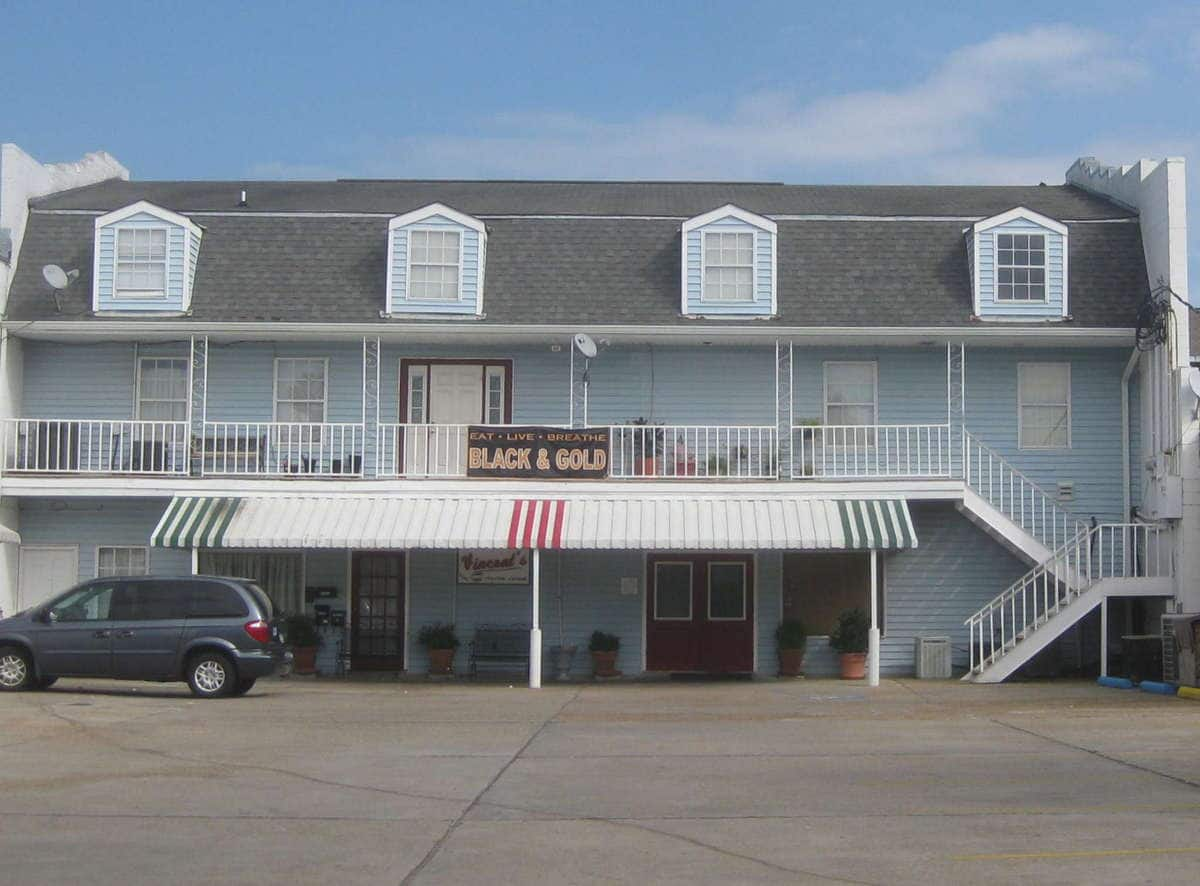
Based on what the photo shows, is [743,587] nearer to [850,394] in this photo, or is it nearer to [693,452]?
[693,452]

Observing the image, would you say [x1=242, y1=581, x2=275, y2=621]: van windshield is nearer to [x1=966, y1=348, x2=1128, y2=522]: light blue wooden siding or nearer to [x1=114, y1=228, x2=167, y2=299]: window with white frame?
[x1=114, y1=228, x2=167, y2=299]: window with white frame

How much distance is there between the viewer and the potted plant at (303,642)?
2462 centimetres

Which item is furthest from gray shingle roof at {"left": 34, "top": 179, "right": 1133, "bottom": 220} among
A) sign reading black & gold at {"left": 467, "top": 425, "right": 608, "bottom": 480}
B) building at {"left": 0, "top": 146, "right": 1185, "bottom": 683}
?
sign reading black & gold at {"left": 467, "top": 425, "right": 608, "bottom": 480}

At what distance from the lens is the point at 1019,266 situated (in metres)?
24.6

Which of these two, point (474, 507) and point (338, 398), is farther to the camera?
point (338, 398)

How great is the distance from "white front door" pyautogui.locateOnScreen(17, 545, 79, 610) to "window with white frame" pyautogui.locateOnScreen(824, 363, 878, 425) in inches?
499

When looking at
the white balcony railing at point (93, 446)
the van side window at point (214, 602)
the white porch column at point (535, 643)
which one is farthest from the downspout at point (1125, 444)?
the white balcony railing at point (93, 446)

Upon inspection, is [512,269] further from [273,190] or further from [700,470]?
[273,190]

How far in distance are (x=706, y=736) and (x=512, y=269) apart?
36.9 ft

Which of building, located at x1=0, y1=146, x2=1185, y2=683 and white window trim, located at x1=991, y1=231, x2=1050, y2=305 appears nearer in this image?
building, located at x1=0, y1=146, x2=1185, y2=683

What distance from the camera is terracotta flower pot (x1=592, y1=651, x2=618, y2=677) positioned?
24719 millimetres

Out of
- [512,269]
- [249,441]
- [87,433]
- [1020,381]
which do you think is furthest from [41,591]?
[1020,381]

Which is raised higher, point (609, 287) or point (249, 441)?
point (609, 287)

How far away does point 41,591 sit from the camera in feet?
82.7
